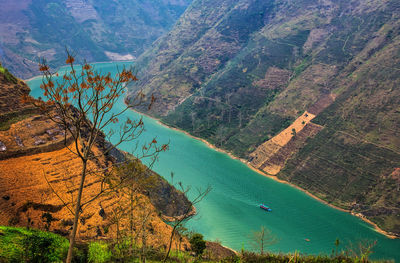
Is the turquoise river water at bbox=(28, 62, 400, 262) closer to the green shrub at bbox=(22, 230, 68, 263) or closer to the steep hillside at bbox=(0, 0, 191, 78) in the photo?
the green shrub at bbox=(22, 230, 68, 263)

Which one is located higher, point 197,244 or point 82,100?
point 82,100

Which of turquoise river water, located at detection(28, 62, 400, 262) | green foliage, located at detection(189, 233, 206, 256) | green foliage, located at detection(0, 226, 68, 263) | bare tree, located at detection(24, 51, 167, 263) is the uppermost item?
turquoise river water, located at detection(28, 62, 400, 262)


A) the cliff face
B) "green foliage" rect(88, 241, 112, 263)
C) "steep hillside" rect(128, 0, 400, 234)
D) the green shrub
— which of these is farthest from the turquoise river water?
the green shrub

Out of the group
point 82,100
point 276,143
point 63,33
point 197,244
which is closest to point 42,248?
point 82,100

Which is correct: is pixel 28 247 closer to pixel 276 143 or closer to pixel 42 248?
pixel 42 248

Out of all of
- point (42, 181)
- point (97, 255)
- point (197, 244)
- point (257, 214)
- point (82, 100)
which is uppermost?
point (257, 214)

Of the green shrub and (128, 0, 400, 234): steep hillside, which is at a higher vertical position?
(128, 0, 400, 234): steep hillside
